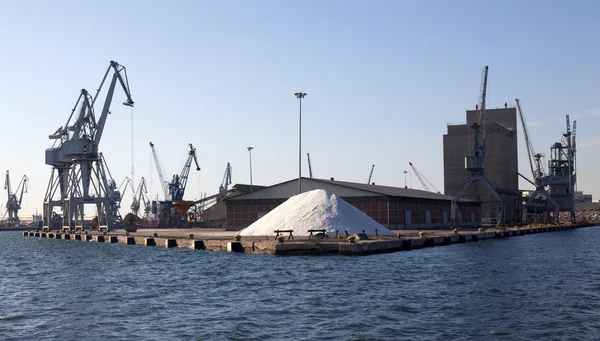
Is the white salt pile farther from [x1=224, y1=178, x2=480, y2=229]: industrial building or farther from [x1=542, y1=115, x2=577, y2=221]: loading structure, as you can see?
[x1=542, y1=115, x2=577, y2=221]: loading structure

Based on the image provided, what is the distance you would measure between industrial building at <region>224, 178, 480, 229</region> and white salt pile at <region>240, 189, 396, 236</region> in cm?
2632

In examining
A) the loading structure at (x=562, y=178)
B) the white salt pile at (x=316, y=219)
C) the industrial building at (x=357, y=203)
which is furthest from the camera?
the loading structure at (x=562, y=178)

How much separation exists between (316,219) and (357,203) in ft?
109

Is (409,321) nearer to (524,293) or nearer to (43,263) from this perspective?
(524,293)

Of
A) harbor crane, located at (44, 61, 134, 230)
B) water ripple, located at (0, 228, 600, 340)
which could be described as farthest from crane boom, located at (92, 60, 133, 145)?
water ripple, located at (0, 228, 600, 340)

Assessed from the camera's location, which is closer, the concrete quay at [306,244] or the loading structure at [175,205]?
the concrete quay at [306,244]

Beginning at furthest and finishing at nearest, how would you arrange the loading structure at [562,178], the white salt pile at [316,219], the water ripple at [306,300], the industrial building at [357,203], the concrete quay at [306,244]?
the loading structure at [562,178]
the industrial building at [357,203]
the white salt pile at [316,219]
the concrete quay at [306,244]
the water ripple at [306,300]

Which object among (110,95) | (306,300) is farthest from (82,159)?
(306,300)

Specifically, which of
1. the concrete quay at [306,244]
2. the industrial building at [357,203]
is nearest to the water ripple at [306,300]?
the concrete quay at [306,244]

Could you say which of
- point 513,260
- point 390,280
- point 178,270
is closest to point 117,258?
point 178,270

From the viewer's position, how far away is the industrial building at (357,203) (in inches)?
3895

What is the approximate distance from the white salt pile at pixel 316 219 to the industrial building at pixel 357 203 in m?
26.3

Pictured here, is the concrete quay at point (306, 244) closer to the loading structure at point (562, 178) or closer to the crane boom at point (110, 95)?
the crane boom at point (110, 95)

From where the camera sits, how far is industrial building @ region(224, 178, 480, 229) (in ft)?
325
